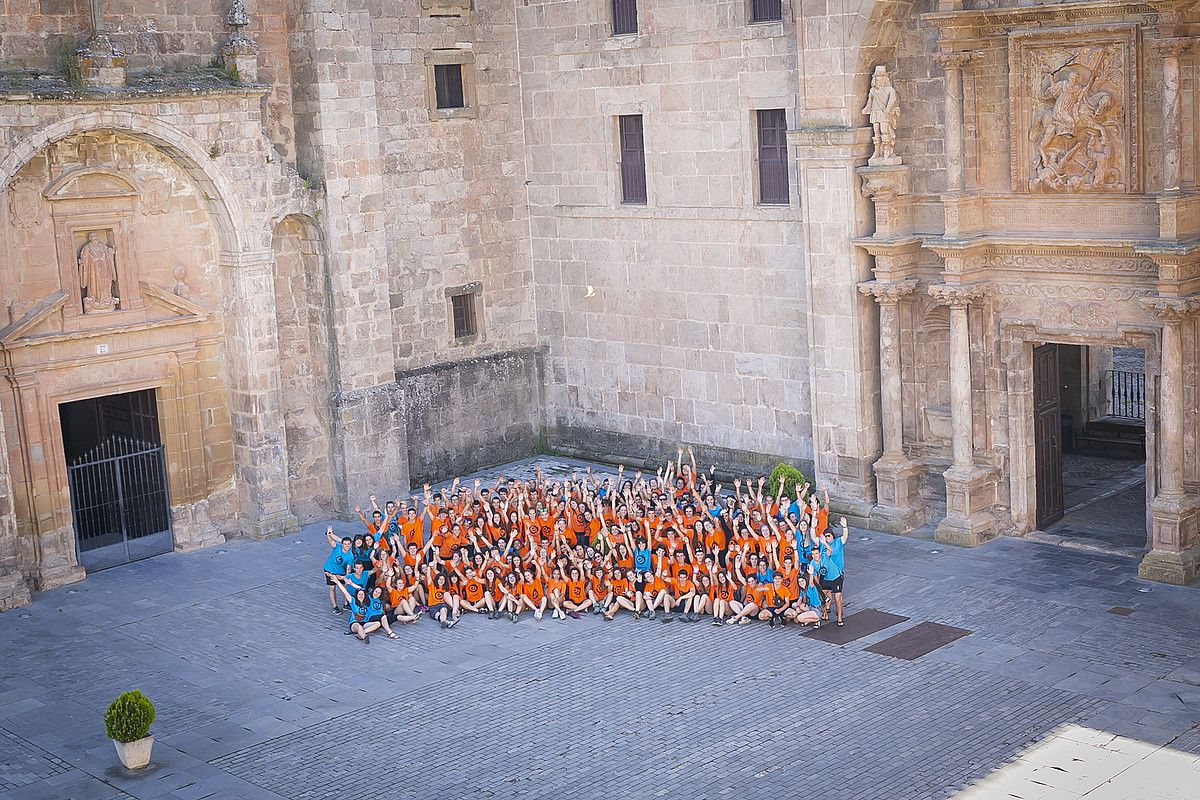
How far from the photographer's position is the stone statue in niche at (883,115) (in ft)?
71.8

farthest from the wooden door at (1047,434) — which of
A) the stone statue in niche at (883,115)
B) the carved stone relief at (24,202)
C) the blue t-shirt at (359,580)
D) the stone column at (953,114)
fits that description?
the carved stone relief at (24,202)

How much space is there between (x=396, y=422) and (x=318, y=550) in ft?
9.52

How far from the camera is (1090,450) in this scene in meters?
27.0

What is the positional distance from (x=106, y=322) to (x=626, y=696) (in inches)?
416

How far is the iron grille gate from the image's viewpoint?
23.0 m

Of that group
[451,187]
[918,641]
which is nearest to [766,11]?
[451,187]

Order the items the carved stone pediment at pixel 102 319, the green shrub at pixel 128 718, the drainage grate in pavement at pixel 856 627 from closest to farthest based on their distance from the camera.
Answer: the green shrub at pixel 128 718 < the drainage grate in pavement at pixel 856 627 < the carved stone pediment at pixel 102 319

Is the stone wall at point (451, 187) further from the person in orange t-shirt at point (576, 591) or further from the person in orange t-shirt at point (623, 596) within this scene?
the person in orange t-shirt at point (623, 596)

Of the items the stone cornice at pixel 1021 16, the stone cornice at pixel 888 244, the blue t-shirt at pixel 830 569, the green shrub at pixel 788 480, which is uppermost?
the stone cornice at pixel 1021 16

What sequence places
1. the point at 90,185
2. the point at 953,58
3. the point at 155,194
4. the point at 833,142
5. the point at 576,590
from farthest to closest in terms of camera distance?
1. the point at 155,194
2. the point at 90,185
3. the point at 833,142
4. the point at 953,58
5. the point at 576,590

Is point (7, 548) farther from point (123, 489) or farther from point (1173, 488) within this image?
point (1173, 488)

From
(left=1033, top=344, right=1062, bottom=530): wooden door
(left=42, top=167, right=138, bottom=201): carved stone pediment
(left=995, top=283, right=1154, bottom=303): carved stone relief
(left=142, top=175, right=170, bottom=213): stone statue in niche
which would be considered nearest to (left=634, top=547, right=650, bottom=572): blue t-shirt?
(left=1033, top=344, right=1062, bottom=530): wooden door

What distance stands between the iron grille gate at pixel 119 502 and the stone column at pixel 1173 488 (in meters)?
14.8

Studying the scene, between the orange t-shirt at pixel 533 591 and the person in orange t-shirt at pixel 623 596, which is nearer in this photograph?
the person in orange t-shirt at pixel 623 596
